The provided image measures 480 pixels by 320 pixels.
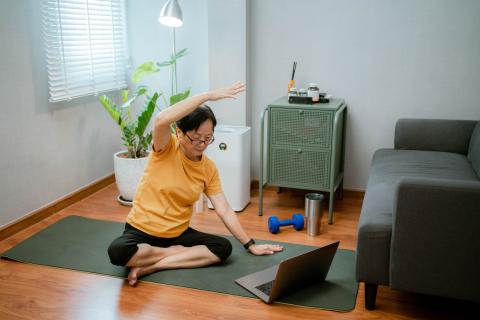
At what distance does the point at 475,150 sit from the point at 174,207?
1.76 m

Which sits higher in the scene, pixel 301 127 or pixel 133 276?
pixel 301 127

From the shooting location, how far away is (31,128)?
3037 mm

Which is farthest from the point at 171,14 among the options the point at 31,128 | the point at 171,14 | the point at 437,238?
the point at 437,238

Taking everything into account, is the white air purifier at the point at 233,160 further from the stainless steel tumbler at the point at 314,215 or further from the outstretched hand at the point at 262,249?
the outstretched hand at the point at 262,249

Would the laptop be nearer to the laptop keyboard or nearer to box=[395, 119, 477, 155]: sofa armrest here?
the laptop keyboard

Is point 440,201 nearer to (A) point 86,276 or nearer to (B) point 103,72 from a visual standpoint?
(A) point 86,276

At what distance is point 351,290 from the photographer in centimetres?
229

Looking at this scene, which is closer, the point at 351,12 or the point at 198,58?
the point at 351,12

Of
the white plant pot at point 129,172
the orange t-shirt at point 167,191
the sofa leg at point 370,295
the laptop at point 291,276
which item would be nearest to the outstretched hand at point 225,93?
the orange t-shirt at point 167,191

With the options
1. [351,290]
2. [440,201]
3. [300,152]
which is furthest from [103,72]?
[440,201]

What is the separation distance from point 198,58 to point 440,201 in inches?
92.9

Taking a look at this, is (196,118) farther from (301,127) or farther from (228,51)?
(228,51)

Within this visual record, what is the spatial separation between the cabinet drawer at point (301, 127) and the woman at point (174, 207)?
2.53ft

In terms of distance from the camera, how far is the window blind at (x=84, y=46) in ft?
10.3
